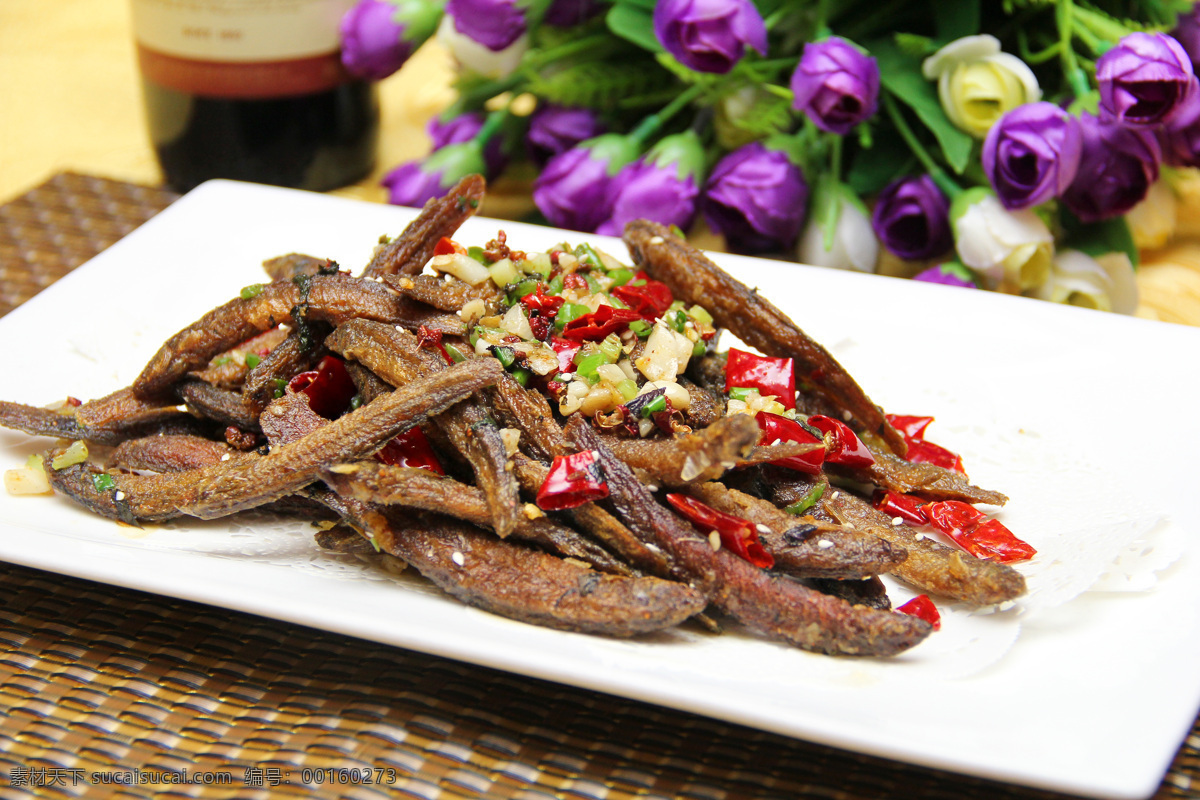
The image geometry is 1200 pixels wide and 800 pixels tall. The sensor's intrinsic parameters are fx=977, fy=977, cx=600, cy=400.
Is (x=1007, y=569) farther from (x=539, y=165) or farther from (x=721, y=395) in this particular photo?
(x=539, y=165)

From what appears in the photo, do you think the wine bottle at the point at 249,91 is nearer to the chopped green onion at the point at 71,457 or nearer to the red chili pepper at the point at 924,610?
the chopped green onion at the point at 71,457

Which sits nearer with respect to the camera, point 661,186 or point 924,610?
point 924,610

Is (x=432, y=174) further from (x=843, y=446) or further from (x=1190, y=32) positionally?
(x=1190, y=32)

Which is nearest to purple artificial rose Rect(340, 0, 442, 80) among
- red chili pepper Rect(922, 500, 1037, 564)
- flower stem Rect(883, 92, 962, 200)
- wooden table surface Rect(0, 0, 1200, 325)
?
wooden table surface Rect(0, 0, 1200, 325)

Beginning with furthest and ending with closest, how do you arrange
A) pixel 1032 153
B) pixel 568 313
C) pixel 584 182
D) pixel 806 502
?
pixel 584 182, pixel 1032 153, pixel 568 313, pixel 806 502

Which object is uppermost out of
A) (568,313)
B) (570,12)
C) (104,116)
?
(570,12)

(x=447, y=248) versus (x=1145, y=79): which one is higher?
(x=1145, y=79)

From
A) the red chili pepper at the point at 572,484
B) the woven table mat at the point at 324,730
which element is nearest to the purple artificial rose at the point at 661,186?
the red chili pepper at the point at 572,484

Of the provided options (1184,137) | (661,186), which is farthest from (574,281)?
(1184,137)

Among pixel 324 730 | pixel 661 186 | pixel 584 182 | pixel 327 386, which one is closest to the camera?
pixel 324 730
